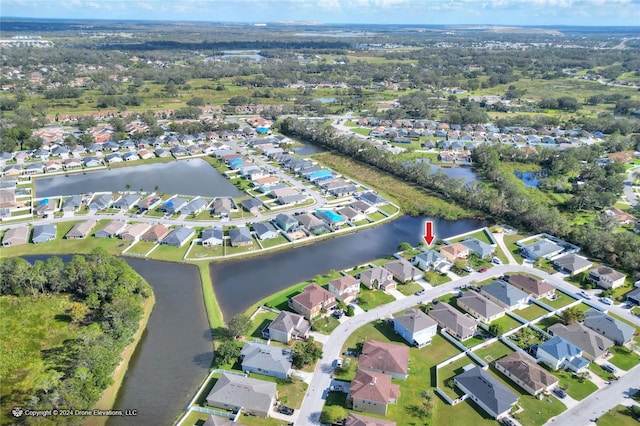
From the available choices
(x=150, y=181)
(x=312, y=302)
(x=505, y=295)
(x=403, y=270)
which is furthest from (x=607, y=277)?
(x=150, y=181)

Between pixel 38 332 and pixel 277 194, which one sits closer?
pixel 38 332

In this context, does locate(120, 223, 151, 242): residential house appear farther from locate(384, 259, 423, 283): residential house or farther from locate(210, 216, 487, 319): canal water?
locate(384, 259, 423, 283): residential house

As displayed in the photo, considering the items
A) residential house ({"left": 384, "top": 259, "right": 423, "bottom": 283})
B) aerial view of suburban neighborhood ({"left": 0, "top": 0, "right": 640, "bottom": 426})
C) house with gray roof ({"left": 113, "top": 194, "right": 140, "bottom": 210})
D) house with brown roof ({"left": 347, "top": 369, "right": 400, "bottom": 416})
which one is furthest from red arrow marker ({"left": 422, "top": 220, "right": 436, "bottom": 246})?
house with gray roof ({"left": 113, "top": 194, "right": 140, "bottom": 210})

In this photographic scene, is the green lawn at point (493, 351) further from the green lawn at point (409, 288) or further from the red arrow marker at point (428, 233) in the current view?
the red arrow marker at point (428, 233)

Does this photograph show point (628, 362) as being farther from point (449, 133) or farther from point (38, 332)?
point (449, 133)

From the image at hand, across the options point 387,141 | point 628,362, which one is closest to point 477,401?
point 628,362

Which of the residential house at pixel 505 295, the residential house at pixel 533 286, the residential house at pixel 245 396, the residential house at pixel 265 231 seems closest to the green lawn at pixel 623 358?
the residential house at pixel 533 286
